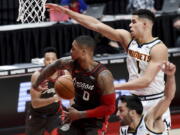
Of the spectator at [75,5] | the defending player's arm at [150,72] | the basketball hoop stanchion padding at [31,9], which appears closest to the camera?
the defending player's arm at [150,72]

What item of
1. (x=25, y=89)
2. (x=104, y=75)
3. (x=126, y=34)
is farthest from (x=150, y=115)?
(x=25, y=89)

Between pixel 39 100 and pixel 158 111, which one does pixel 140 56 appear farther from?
pixel 39 100

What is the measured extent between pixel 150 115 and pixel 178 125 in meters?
4.56

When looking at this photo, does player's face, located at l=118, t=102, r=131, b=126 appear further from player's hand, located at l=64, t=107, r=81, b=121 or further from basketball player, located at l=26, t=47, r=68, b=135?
basketball player, located at l=26, t=47, r=68, b=135

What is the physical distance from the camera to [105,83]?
18.9 feet

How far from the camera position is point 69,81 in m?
5.92

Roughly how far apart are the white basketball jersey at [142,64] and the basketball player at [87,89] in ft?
2.01

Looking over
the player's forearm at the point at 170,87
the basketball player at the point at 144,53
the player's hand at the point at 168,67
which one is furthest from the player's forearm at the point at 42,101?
the player's hand at the point at 168,67

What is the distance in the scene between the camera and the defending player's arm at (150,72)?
6059mm

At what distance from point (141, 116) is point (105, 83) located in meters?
0.50

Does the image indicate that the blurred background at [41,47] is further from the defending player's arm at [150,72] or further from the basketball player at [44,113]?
the defending player's arm at [150,72]

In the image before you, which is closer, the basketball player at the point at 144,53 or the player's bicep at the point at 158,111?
the player's bicep at the point at 158,111

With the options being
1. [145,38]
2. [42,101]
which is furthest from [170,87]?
[42,101]

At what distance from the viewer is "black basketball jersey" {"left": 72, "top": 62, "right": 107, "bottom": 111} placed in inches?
230
